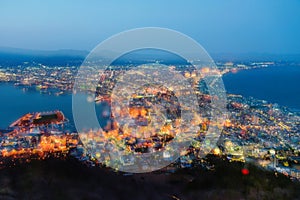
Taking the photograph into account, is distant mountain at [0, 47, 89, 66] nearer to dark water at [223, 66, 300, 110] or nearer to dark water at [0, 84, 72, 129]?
dark water at [0, 84, 72, 129]

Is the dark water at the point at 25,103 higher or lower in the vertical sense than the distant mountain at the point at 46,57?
lower

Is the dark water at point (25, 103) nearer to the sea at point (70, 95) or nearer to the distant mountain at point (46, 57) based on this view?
the sea at point (70, 95)

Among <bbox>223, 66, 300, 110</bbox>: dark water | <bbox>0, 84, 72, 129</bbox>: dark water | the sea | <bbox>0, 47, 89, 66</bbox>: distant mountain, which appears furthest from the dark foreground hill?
<bbox>0, 47, 89, 66</bbox>: distant mountain

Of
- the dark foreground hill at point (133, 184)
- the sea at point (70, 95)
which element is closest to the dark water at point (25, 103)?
the sea at point (70, 95)

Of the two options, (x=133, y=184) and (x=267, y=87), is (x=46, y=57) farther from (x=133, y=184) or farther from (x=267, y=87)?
(x=133, y=184)

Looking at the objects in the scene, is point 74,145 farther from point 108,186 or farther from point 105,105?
point 105,105

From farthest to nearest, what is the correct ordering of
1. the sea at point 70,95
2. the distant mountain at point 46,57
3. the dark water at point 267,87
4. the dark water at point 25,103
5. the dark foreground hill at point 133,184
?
1. the distant mountain at point 46,57
2. the dark water at point 267,87
3. the sea at point 70,95
4. the dark water at point 25,103
5. the dark foreground hill at point 133,184
